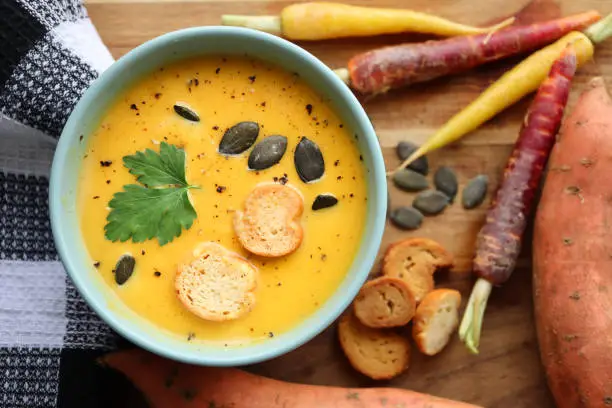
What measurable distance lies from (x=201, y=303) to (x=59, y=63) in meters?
0.49

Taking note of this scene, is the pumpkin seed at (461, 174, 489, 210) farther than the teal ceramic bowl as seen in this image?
Yes

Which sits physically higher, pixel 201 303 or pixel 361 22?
pixel 361 22

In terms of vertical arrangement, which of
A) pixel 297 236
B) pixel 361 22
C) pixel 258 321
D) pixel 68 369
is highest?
pixel 361 22

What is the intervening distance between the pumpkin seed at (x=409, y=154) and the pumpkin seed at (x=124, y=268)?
0.56 metres

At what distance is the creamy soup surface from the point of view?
4.03 ft

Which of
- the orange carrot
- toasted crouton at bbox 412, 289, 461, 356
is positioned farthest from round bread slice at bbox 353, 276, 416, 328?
the orange carrot

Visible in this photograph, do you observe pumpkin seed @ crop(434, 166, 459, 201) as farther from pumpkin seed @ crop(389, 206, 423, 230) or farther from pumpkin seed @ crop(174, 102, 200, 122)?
pumpkin seed @ crop(174, 102, 200, 122)

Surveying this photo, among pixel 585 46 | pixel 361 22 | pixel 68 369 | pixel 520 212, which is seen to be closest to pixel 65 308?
pixel 68 369

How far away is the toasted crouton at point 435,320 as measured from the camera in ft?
4.70

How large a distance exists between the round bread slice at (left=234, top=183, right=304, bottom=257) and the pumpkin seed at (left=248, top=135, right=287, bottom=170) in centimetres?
3

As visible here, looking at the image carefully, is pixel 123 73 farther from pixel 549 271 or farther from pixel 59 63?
pixel 549 271

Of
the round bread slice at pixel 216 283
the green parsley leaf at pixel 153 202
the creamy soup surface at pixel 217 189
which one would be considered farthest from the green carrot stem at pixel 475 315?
the green parsley leaf at pixel 153 202

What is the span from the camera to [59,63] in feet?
4.37

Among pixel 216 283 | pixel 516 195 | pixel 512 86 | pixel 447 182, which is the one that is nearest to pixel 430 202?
pixel 447 182
